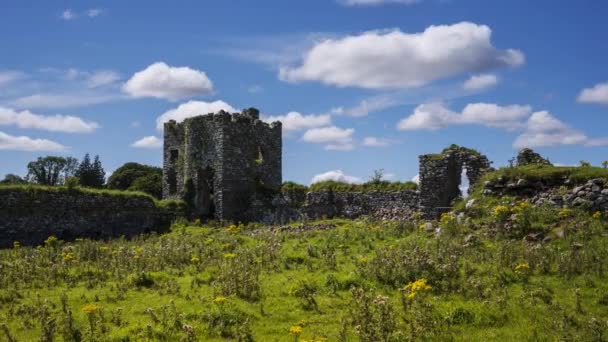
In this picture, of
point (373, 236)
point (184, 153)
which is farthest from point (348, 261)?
point (184, 153)

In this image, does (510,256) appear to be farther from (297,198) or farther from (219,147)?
(219,147)

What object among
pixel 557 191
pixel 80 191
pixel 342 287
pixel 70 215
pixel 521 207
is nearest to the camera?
pixel 342 287

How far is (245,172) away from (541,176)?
1834cm

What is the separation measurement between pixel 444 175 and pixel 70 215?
726 inches

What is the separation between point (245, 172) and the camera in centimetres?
3334

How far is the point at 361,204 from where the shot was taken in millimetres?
28312

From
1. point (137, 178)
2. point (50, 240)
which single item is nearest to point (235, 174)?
point (50, 240)

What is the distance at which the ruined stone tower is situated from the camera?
32.7 m

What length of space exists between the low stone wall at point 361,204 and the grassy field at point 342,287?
614 centimetres

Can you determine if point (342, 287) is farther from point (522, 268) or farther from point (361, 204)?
point (361, 204)

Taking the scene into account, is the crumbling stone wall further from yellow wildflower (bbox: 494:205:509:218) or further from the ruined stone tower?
the ruined stone tower

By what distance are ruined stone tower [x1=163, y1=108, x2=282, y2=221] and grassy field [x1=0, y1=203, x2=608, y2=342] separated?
12904mm

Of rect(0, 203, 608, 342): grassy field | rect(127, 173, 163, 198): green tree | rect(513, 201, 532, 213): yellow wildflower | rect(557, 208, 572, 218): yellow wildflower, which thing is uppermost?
rect(127, 173, 163, 198): green tree

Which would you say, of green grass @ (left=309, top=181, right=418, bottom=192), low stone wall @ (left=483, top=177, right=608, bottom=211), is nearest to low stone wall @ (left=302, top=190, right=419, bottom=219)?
green grass @ (left=309, top=181, right=418, bottom=192)
